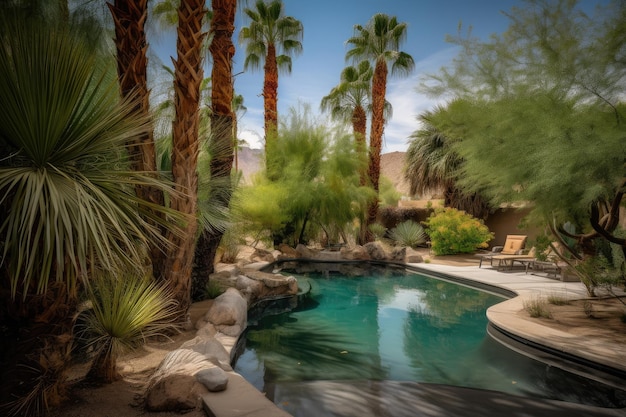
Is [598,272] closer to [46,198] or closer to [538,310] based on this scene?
[538,310]

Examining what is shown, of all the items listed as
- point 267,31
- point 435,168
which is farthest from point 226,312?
point 435,168

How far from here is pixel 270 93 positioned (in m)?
15.8

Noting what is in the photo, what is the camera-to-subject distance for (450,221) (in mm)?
16312

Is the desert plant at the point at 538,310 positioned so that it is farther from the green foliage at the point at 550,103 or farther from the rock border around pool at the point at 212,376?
the rock border around pool at the point at 212,376

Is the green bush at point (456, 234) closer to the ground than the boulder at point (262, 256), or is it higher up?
higher up

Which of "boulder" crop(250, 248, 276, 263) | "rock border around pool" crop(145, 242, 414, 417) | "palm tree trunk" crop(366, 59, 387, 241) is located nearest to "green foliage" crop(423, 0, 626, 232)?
"rock border around pool" crop(145, 242, 414, 417)

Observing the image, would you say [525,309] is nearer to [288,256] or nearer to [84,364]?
[84,364]

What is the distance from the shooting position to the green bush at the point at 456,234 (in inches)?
639

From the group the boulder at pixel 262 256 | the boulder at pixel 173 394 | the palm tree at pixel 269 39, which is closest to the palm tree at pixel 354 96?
the palm tree at pixel 269 39

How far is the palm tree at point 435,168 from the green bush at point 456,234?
201 centimetres

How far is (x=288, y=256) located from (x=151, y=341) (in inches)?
436

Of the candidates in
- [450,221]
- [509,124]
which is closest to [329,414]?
[509,124]

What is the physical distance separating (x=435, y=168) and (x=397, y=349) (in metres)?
14.6

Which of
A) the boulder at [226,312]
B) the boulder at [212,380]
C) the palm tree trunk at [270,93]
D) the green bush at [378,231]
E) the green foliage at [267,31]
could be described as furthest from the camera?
the green bush at [378,231]
